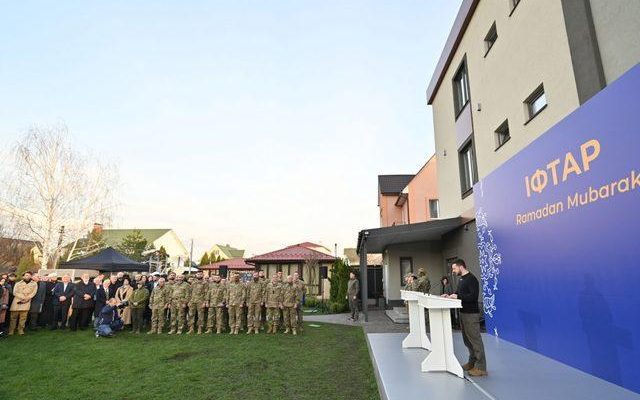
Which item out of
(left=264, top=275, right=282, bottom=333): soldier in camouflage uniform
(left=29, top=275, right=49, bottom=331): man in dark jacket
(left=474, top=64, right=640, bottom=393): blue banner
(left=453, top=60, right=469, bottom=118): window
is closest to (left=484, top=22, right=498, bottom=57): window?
(left=453, top=60, right=469, bottom=118): window

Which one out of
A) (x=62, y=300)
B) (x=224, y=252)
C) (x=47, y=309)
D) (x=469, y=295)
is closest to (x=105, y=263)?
(x=47, y=309)

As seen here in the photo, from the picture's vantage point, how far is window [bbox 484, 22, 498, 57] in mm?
10365

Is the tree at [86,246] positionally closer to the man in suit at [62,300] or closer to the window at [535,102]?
the man in suit at [62,300]

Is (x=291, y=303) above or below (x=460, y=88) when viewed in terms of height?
below

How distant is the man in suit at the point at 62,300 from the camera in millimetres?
11500

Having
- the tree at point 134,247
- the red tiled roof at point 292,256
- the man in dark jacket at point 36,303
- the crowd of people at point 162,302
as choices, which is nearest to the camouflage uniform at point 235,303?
the crowd of people at point 162,302

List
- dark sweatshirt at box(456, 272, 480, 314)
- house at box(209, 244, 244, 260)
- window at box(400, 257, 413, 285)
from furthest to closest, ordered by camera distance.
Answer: house at box(209, 244, 244, 260) → window at box(400, 257, 413, 285) → dark sweatshirt at box(456, 272, 480, 314)

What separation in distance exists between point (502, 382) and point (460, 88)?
11.5m

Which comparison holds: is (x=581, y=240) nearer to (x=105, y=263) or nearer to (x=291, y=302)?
(x=291, y=302)

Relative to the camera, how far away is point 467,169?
42.4ft

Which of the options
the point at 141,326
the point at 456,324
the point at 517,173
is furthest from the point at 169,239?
the point at 517,173

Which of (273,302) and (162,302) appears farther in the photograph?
(273,302)

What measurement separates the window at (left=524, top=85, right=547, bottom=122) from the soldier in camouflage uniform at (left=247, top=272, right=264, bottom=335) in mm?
9044

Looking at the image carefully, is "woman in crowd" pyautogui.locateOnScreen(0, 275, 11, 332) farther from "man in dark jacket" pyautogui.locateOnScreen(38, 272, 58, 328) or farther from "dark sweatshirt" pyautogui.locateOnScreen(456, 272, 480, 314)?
"dark sweatshirt" pyautogui.locateOnScreen(456, 272, 480, 314)
